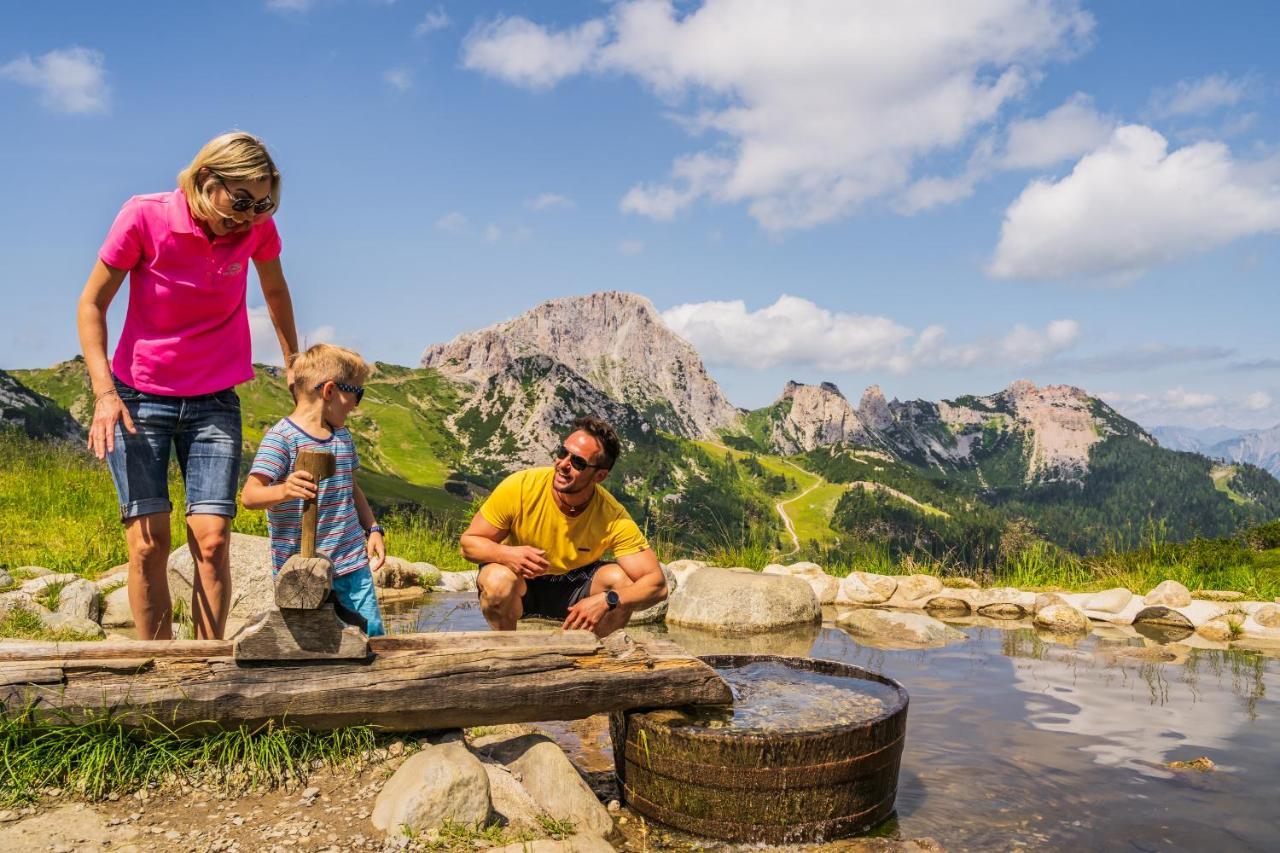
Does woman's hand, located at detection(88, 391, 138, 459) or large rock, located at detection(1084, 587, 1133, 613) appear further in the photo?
large rock, located at detection(1084, 587, 1133, 613)

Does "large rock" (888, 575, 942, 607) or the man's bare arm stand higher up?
the man's bare arm

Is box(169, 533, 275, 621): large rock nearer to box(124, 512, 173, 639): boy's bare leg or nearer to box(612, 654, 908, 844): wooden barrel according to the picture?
box(124, 512, 173, 639): boy's bare leg

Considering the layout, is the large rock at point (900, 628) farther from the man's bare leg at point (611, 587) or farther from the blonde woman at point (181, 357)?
the blonde woman at point (181, 357)

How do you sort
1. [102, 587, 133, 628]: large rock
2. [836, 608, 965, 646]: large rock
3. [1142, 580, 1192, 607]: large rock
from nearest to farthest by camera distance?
[102, 587, 133, 628]: large rock, [836, 608, 965, 646]: large rock, [1142, 580, 1192, 607]: large rock

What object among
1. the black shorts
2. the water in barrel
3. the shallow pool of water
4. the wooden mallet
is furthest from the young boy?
the shallow pool of water

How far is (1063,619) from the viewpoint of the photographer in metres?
10.9

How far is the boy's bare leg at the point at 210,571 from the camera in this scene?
4770mm

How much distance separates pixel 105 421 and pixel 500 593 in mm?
2613

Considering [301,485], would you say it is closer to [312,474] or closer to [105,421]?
[312,474]

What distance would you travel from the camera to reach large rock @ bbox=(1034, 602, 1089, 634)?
10703 millimetres

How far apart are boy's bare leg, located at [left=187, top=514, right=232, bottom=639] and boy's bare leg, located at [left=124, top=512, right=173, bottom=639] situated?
15 cm

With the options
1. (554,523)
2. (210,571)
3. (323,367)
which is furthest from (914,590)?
(210,571)

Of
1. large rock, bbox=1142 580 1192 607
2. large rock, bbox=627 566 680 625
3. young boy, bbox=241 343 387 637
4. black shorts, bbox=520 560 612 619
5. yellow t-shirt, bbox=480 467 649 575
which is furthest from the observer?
large rock, bbox=1142 580 1192 607

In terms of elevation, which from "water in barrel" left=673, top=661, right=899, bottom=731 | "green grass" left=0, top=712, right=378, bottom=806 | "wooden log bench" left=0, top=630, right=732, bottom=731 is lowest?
"green grass" left=0, top=712, right=378, bottom=806
